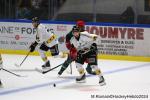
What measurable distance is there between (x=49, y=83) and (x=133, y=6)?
200 inches

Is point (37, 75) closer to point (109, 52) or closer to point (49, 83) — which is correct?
point (49, 83)

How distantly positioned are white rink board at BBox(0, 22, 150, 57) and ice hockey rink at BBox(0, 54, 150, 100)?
2.39 feet

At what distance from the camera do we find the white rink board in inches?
535

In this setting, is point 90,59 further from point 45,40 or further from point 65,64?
point 45,40

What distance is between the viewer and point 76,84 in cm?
1026

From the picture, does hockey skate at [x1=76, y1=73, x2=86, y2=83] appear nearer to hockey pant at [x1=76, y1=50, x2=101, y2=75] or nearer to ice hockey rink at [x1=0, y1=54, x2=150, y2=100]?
ice hockey rink at [x1=0, y1=54, x2=150, y2=100]

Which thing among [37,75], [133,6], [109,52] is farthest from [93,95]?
[133,6]

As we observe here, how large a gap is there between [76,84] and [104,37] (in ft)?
12.8

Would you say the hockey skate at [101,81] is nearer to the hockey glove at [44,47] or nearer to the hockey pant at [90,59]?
the hockey pant at [90,59]

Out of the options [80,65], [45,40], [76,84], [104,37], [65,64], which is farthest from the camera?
[104,37]

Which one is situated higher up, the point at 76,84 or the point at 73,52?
the point at 73,52

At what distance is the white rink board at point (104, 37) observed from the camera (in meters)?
13.6

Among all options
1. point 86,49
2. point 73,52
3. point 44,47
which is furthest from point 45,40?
point 86,49

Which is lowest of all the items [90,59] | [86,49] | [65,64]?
[65,64]
